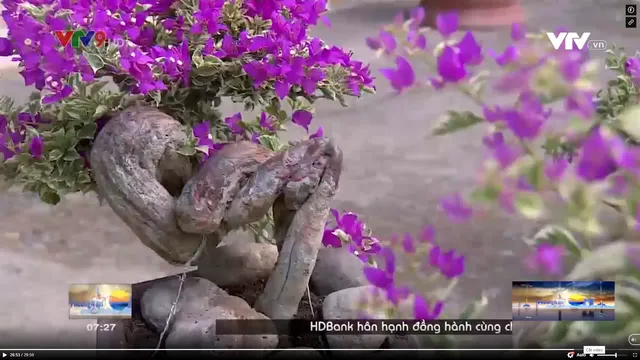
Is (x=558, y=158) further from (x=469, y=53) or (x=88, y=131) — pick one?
(x=88, y=131)

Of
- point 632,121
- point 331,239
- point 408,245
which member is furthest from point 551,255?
point 331,239

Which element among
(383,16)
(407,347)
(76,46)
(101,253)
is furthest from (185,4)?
(407,347)

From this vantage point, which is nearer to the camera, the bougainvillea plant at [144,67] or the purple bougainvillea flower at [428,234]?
the bougainvillea plant at [144,67]

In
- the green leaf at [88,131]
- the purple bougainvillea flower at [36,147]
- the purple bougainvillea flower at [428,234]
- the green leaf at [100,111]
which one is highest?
the green leaf at [100,111]

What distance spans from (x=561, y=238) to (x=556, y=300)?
32 cm

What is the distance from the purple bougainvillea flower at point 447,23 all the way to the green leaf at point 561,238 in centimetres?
29

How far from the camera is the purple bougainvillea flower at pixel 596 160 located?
15.2 inches

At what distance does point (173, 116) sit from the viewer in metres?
0.83

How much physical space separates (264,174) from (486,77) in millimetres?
292

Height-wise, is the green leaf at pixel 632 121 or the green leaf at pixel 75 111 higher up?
the green leaf at pixel 632 121

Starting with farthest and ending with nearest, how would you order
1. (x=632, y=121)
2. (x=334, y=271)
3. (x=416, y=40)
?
(x=334, y=271) → (x=416, y=40) → (x=632, y=121)
